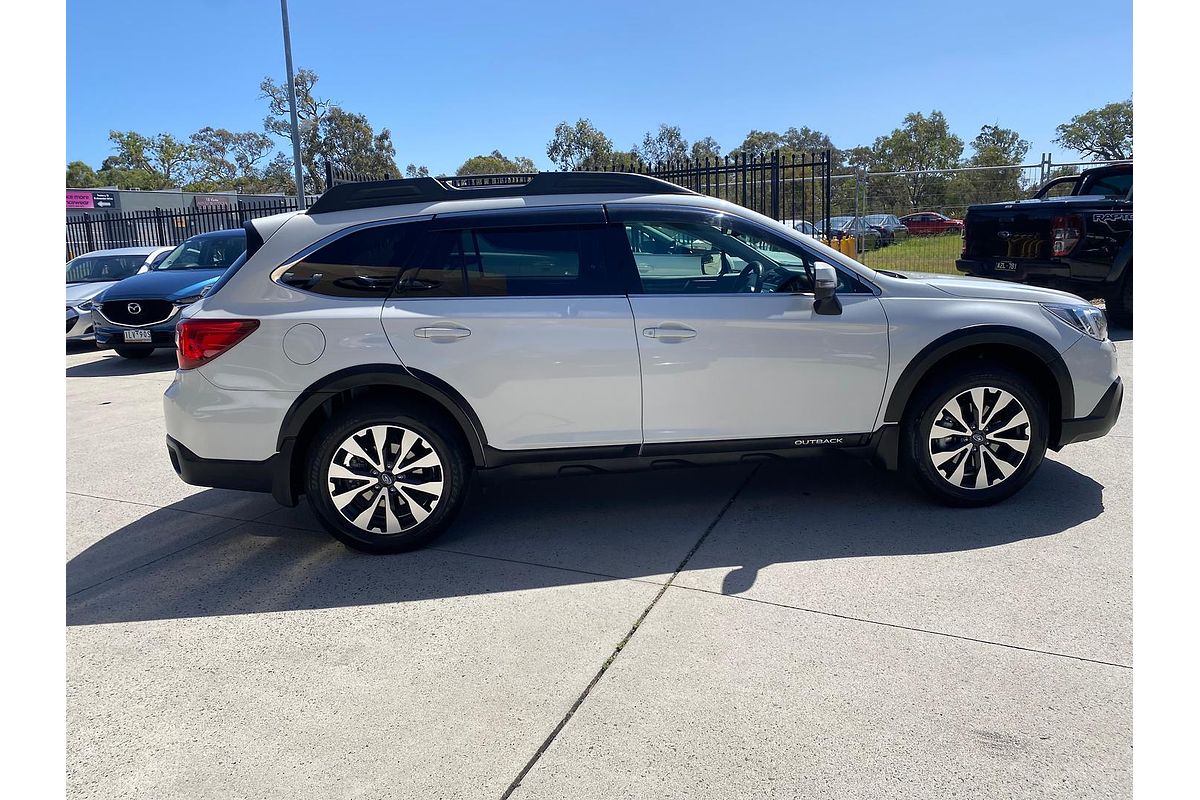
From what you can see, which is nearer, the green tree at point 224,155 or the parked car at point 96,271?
the parked car at point 96,271

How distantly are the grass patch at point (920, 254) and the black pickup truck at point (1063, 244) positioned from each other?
4426mm

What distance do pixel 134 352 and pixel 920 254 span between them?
564 inches

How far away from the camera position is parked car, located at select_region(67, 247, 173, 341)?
44.6 feet

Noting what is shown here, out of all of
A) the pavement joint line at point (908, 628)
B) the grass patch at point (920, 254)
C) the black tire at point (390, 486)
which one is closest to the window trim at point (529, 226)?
the black tire at point (390, 486)

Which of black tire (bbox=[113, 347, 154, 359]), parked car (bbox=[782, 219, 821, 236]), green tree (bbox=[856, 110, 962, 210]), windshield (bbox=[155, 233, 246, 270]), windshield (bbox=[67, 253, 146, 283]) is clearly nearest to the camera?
black tire (bbox=[113, 347, 154, 359])

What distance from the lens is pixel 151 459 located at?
681 centimetres

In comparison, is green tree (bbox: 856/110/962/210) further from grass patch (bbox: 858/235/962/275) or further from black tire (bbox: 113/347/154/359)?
black tire (bbox: 113/347/154/359)

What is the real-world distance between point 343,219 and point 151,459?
3.43 metres

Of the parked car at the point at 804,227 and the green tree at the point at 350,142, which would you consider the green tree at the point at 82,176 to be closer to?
the green tree at the point at 350,142

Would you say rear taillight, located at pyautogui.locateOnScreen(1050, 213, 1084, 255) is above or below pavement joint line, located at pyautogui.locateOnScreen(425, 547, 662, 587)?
above

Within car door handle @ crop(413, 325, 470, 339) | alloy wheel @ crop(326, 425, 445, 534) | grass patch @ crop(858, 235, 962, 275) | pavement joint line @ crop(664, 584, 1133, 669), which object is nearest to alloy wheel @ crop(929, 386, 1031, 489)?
pavement joint line @ crop(664, 584, 1133, 669)

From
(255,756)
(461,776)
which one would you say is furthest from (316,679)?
(461,776)

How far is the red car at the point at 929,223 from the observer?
672 inches

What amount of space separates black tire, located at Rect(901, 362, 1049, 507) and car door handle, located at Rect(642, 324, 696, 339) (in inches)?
52.3
